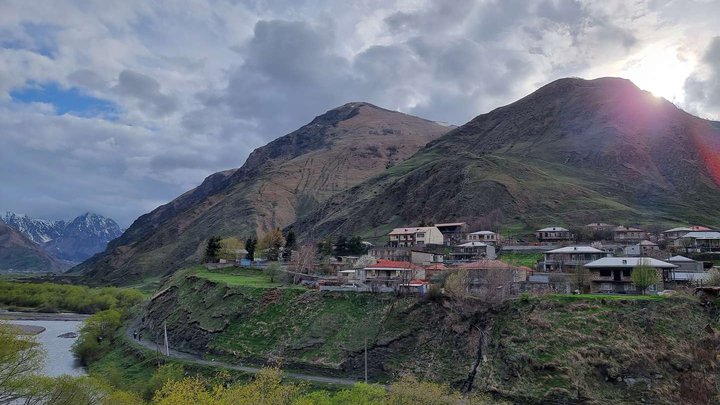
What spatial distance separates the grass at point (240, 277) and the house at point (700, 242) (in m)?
57.8

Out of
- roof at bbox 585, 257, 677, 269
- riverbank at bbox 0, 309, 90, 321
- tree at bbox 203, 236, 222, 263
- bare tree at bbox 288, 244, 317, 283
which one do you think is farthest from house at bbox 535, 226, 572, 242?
riverbank at bbox 0, 309, 90, 321

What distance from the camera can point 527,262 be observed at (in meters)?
75.7

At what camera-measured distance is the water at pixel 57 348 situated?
67.9 meters

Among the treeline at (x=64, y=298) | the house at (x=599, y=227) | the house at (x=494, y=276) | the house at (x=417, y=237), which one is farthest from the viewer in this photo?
the treeline at (x=64, y=298)

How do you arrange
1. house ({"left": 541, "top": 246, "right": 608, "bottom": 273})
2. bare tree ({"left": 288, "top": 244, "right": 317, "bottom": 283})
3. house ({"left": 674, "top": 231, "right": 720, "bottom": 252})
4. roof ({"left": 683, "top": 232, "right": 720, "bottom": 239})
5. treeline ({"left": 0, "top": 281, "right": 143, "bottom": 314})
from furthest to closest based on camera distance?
treeline ({"left": 0, "top": 281, "right": 143, "bottom": 314}) → roof ({"left": 683, "top": 232, "right": 720, "bottom": 239}) → bare tree ({"left": 288, "top": 244, "right": 317, "bottom": 283}) → house ({"left": 674, "top": 231, "right": 720, "bottom": 252}) → house ({"left": 541, "top": 246, "right": 608, "bottom": 273})

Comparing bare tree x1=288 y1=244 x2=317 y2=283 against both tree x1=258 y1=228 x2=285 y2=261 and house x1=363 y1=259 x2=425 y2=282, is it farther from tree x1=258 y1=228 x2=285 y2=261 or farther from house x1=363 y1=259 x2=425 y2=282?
tree x1=258 y1=228 x2=285 y2=261

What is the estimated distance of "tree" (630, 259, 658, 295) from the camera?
174 feet

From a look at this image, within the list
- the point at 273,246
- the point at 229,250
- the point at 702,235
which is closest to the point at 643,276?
the point at 702,235

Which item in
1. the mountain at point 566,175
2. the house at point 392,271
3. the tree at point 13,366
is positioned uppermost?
the mountain at point 566,175

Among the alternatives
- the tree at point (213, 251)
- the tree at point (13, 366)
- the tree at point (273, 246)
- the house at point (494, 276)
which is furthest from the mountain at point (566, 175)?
the tree at point (13, 366)

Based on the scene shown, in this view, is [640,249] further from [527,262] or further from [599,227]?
[599,227]

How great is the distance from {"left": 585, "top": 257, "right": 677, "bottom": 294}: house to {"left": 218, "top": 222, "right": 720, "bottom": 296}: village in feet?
0.32

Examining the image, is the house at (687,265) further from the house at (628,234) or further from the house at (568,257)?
the house at (628,234)

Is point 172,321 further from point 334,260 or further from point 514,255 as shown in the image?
point 514,255
